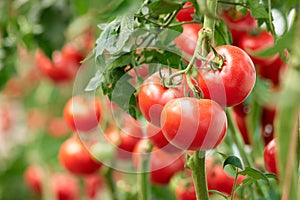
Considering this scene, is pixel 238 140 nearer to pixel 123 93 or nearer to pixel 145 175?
pixel 145 175

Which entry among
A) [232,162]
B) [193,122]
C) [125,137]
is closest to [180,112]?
[193,122]

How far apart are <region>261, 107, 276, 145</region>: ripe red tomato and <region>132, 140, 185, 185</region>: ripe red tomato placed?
6.6 inches

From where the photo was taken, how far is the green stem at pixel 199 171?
76 cm

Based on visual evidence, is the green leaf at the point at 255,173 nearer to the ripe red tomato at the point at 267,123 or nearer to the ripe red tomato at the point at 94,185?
the ripe red tomato at the point at 267,123

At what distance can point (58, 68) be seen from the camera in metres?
1.85

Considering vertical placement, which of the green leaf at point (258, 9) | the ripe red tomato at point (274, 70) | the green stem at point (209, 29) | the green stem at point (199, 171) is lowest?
the ripe red tomato at point (274, 70)

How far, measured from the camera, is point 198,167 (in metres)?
0.76

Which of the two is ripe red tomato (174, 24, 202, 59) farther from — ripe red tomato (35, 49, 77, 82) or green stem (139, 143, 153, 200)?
ripe red tomato (35, 49, 77, 82)

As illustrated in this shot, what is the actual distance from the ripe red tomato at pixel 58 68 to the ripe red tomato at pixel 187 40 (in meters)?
0.94

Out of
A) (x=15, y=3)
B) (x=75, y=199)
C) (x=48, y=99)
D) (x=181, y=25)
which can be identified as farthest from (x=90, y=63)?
(x=48, y=99)

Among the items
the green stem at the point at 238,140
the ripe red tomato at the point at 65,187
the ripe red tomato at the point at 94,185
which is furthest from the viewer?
the ripe red tomato at the point at 65,187

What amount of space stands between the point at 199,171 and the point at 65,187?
138 cm

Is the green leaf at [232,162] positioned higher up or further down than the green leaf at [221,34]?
further down

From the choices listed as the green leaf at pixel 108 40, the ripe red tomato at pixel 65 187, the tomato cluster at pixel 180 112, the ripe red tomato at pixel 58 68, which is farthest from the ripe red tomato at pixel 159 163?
the ripe red tomato at pixel 65 187
